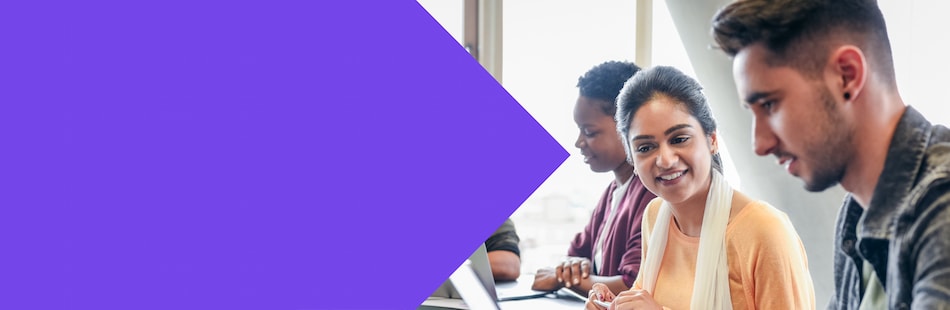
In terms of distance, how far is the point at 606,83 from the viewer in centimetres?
210

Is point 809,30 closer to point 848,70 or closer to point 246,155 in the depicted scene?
point 848,70

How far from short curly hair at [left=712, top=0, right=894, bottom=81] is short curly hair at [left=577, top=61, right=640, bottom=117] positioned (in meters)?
1.26

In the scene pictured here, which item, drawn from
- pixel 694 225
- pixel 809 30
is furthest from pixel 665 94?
pixel 809 30

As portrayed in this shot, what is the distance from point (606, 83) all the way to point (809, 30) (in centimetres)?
131

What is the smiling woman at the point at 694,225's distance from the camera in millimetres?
1287

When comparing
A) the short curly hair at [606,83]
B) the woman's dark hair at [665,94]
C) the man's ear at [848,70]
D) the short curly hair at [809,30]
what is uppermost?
the short curly hair at [606,83]

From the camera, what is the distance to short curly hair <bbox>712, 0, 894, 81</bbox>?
2.59 feet

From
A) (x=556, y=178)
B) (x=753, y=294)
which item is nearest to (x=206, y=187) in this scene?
(x=753, y=294)

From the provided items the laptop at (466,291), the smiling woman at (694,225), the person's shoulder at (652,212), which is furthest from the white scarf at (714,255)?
the laptop at (466,291)

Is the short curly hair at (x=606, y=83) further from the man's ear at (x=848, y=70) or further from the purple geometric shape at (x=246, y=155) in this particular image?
the man's ear at (x=848, y=70)

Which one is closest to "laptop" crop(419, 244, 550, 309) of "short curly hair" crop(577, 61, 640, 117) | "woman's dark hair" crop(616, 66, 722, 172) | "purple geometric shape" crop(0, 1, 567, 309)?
"purple geometric shape" crop(0, 1, 567, 309)

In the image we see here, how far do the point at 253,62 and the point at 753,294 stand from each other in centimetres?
79

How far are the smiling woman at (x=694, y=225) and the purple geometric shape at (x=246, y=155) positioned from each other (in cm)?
31

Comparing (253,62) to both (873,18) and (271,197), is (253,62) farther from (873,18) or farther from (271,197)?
(873,18)
